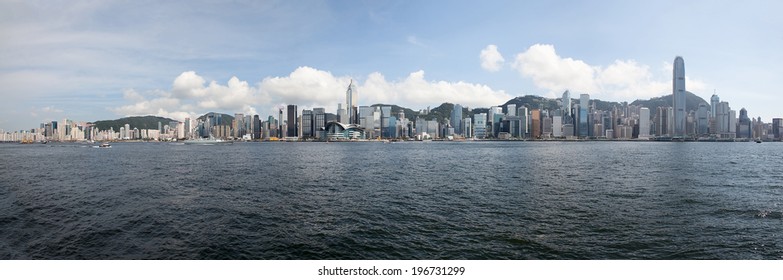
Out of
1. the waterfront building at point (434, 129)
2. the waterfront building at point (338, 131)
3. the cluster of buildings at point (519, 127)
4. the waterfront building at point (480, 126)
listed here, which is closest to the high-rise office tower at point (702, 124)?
the cluster of buildings at point (519, 127)

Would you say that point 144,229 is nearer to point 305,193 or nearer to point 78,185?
point 305,193

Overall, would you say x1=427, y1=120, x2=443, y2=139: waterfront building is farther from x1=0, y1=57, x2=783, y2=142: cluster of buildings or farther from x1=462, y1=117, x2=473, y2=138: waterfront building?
x1=462, y1=117, x2=473, y2=138: waterfront building

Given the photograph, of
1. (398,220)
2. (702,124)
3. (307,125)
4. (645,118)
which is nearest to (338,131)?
(307,125)

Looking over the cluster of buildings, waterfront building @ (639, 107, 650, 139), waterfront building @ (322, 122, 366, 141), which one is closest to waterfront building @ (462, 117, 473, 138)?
the cluster of buildings

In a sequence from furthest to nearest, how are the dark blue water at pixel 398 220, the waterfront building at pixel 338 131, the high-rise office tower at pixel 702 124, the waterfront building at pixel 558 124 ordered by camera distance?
1. the waterfront building at pixel 338 131
2. the waterfront building at pixel 558 124
3. the high-rise office tower at pixel 702 124
4. the dark blue water at pixel 398 220

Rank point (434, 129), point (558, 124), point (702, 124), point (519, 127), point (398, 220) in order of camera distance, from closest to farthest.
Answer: point (398, 220)
point (702, 124)
point (558, 124)
point (519, 127)
point (434, 129)

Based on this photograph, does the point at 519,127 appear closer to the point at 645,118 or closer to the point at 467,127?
the point at 467,127

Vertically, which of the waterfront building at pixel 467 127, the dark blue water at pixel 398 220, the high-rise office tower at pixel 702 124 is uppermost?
the waterfront building at pixel 467 127

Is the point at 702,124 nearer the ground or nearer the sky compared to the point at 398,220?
nearer the sky

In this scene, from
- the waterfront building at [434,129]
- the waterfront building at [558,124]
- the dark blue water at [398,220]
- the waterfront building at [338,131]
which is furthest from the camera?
the waterfront building at [338,131]

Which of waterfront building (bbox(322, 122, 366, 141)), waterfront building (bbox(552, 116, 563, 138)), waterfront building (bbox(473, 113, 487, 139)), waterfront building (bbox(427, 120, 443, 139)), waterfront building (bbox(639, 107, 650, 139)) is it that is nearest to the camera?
waterfront building (bbox(639, 107, 650, 139))

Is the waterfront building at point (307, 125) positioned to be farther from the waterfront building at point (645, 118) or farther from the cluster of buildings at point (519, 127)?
the waterfront building at point (645, 118)

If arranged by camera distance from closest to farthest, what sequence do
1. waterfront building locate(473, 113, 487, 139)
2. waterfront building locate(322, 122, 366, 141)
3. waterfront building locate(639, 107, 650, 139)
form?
waterfront building locate(639, 107, 650, 139) < waterfront building locate(473, 113, 487, 139) < waterfront building locate(322, 122, 366, 141)

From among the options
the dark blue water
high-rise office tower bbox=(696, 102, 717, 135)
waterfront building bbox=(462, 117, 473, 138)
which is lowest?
the dark blue water
